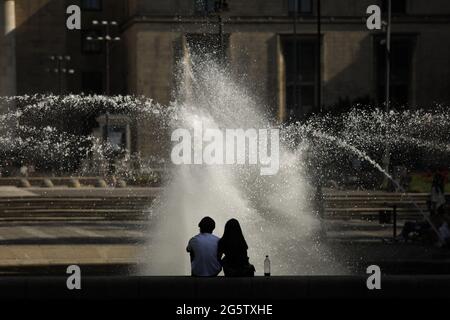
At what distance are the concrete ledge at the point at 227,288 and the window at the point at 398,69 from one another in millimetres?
56621

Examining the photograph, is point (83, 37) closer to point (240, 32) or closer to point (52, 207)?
point (240, 32)

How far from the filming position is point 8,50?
7562 cm

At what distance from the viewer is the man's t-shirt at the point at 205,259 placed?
51.3 feet

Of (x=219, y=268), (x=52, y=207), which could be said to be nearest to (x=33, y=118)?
(x=52, y=207)

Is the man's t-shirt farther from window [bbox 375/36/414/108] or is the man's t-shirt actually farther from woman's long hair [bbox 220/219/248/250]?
window [bbox 375/36/414/108]

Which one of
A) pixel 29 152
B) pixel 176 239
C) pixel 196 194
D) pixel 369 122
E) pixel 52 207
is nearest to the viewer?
pixel 176 239

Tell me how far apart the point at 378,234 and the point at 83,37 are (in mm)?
51140

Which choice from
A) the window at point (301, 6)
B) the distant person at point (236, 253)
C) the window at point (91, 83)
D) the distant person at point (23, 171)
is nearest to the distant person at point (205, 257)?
the distant person at point (236, 253)

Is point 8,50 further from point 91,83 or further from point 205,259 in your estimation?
point 205,259

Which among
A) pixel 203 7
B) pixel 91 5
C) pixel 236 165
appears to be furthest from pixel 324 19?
pixel 236 165

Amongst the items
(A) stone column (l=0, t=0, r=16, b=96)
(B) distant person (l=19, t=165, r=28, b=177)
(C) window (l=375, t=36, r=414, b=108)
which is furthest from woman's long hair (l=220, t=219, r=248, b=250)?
(A) stone column (l=0, t=0, r=16, b=96)

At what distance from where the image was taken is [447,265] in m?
23.3

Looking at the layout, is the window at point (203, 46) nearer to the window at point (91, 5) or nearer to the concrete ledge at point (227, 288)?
the window at point (91, 5)

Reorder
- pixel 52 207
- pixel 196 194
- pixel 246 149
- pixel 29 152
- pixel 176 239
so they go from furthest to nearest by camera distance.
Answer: pixel 29 152 < pixel 246 149 < pixel 52 207 < pixel 196 194 < pixel 176 239
